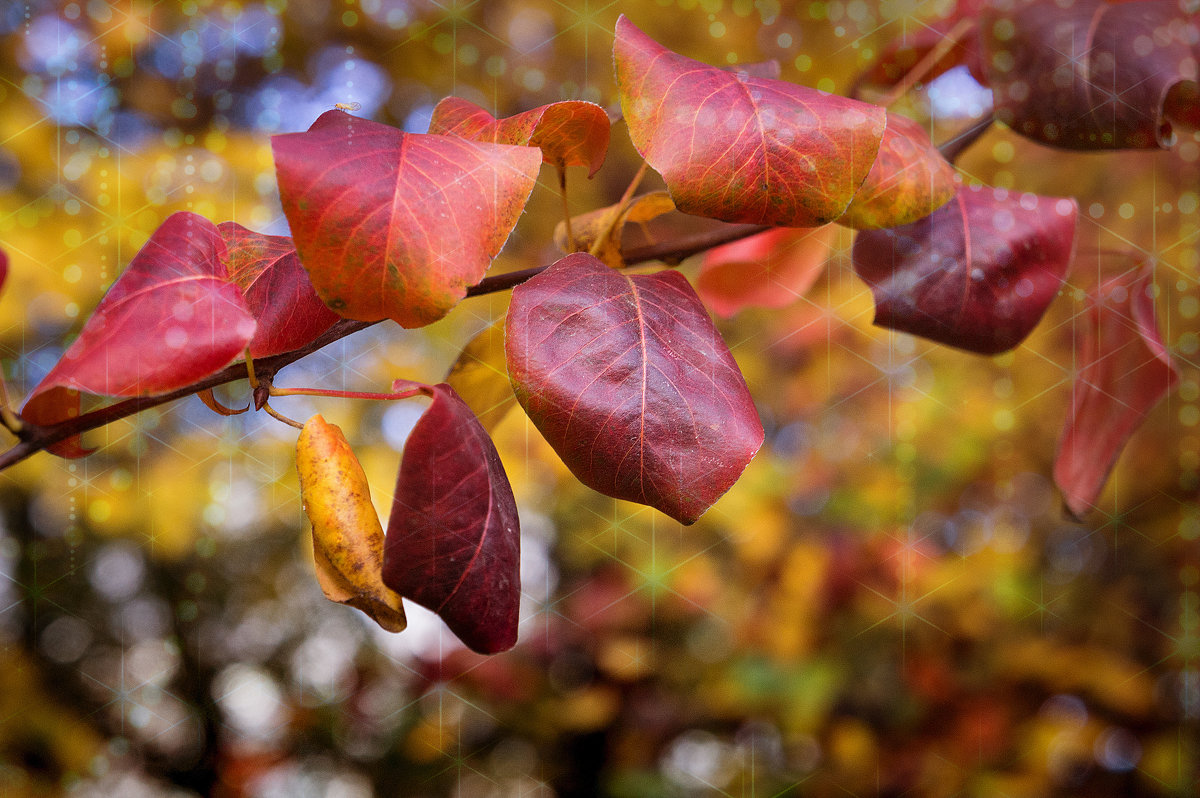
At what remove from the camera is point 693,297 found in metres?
0.29

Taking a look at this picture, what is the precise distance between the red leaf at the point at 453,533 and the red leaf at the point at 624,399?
0.02 metres

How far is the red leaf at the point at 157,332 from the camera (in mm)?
220

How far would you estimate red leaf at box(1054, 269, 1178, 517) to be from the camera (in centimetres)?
42

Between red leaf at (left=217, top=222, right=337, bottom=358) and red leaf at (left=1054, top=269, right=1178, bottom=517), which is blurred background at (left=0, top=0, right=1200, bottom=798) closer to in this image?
red leaf at (left=1054, top=269, right=1178, bottom=517)

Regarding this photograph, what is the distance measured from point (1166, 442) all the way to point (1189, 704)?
557mm

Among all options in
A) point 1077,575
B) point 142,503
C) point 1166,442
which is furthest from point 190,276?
point 1077,575

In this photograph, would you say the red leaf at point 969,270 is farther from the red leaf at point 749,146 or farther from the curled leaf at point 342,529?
the curled leaf at point 342,529

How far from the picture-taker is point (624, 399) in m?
0.24

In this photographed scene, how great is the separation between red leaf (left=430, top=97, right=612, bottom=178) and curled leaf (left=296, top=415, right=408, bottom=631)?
0.43 feet

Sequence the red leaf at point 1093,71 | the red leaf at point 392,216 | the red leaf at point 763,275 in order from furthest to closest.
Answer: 1. the red leaf at point 763,275
2. the red leaf at point 1093,71
3. the red leaf at point 392,216

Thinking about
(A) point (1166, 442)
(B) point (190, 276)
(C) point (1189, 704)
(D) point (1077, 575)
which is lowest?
(C) point (1189, 704)

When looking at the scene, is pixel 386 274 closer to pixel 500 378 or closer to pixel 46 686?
pixel 500 378

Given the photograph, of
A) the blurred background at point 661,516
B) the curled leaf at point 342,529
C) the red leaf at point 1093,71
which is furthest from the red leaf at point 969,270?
the blurred background at point 661,516

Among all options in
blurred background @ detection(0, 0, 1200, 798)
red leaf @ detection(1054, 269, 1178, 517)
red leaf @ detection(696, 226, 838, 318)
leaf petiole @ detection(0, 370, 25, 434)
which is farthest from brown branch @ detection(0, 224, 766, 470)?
blurred background @ detection(0, 0, 1200, 798)
